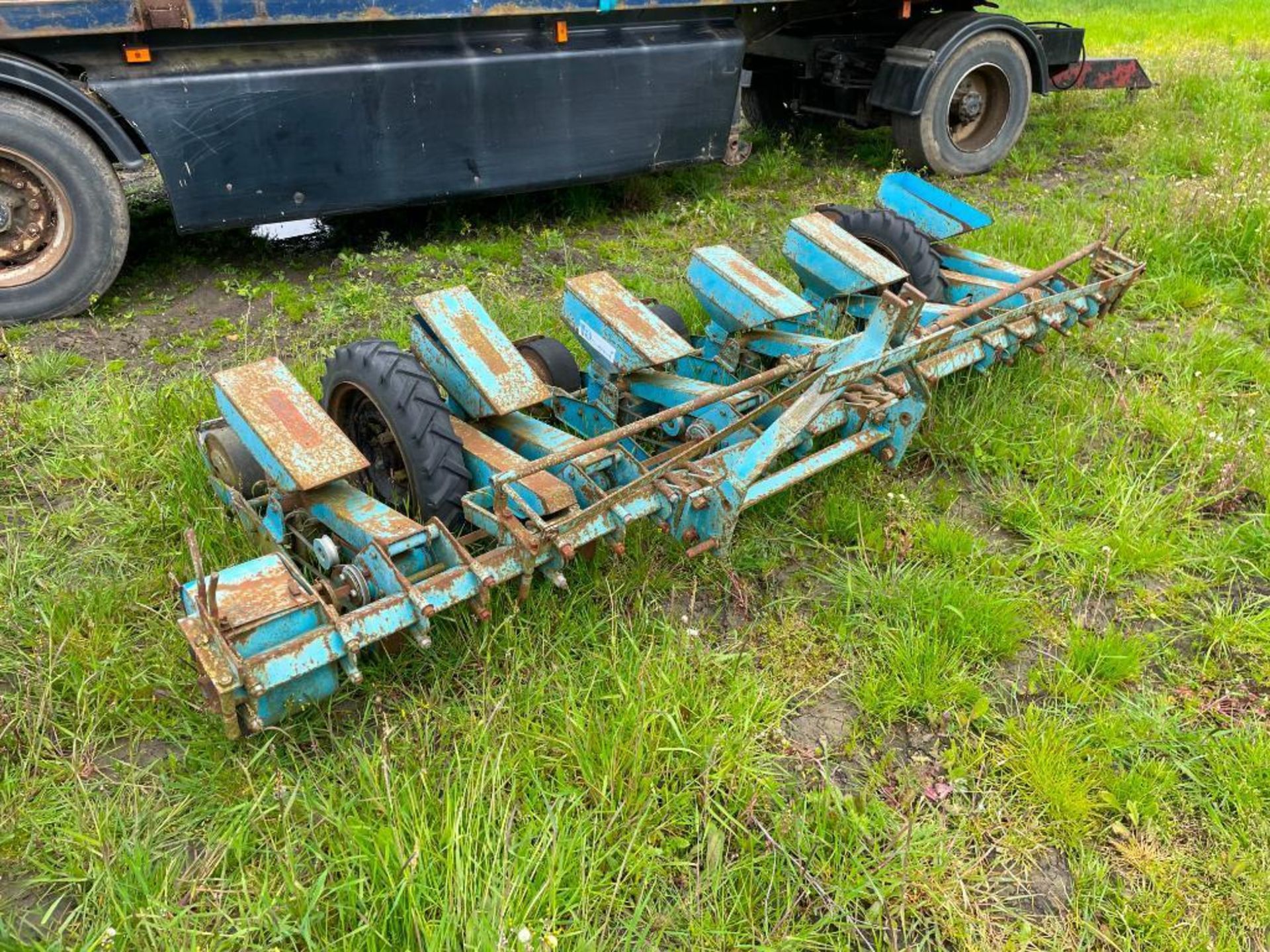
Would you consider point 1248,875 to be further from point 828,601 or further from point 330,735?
point 330,735

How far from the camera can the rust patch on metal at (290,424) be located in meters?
2.58

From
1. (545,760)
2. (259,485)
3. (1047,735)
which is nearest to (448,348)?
(259,485)

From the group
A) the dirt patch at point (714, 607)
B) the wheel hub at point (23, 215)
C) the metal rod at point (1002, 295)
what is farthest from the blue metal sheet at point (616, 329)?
the wheel hub at point (23, 215)

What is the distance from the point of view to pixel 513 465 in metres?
2.80

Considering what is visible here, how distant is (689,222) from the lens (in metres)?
5.98

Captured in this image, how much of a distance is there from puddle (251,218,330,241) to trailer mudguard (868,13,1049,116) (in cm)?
384

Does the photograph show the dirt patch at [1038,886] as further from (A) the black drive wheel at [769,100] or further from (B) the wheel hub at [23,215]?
(A) the black drive wheel at [769,100]

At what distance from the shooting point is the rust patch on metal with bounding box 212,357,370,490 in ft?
8.45

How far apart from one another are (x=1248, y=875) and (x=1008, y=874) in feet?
1.81

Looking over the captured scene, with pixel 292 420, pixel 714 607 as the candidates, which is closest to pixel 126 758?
pixel 292 420

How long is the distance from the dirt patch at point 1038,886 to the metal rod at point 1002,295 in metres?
1.66

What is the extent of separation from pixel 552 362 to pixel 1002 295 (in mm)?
1623

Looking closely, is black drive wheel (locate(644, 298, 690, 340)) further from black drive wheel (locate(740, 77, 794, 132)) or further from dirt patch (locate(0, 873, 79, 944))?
black drive wheel (locate(740, 77, 794, 132))

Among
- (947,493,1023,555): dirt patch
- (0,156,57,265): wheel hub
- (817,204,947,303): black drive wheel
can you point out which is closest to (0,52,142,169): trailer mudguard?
(0,156,57,265): wheel hub
